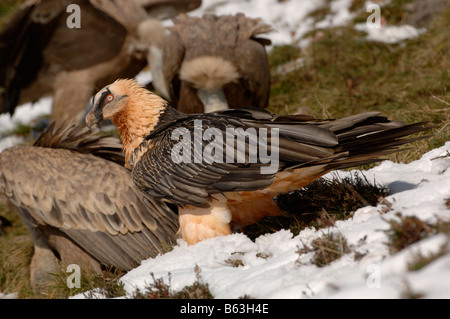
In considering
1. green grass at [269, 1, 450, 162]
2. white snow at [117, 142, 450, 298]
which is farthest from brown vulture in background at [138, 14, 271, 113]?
white snow at [117, 142, 450, 298]

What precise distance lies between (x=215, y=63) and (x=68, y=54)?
344 centimetres

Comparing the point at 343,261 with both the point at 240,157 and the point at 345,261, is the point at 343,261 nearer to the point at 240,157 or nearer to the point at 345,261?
the point at 345,261

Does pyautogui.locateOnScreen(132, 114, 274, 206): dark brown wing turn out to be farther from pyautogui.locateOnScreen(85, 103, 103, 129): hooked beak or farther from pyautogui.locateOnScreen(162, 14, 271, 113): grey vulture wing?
pyautogui.locateOnScreen(162, 14, 271, 113): grey vulture wing

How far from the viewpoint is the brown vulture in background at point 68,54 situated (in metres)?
9.30

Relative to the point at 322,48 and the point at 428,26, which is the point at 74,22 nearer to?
the point at 322,48

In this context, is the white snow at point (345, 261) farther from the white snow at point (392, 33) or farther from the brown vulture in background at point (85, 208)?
the white snow at point (392, 33)

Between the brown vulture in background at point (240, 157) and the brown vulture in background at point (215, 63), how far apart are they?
3.61 m

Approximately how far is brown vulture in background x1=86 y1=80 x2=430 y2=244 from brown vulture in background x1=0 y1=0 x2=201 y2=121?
221 inches

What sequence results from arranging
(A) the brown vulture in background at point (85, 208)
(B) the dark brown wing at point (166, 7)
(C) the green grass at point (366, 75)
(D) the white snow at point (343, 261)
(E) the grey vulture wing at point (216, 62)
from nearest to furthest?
(D) the white snow at point (343, 261)
(A) the brown vulture in background at point (85, 208)
(C) the green grass at point (366, 75)
(E) the grey vulture wing at point (216, 62)
(B) the dark brown wing at point (166, 7)

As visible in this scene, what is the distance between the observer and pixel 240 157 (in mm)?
3807

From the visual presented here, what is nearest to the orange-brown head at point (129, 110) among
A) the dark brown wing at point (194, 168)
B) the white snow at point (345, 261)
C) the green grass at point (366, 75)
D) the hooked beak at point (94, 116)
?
the hooked beak at point (94, 116)

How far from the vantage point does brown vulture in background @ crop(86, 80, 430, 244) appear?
3.72 metres
